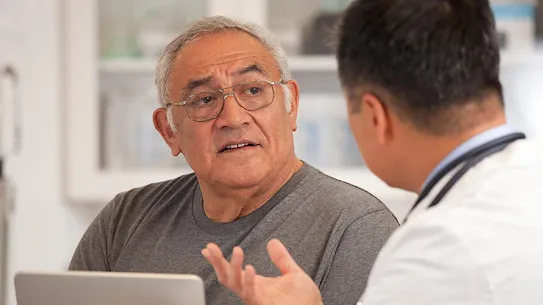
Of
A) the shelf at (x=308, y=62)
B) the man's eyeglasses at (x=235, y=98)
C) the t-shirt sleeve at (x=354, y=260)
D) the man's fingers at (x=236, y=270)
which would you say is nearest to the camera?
the man's fingers at (x=236, y=270)

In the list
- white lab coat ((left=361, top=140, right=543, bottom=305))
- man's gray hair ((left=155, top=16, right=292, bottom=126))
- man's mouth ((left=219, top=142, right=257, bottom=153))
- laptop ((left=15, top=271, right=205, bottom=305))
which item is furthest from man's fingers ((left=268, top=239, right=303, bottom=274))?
man's gray hair ((left=155, top=16, right=292, bottom=126))

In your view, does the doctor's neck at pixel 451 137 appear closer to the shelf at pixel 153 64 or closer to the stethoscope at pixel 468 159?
the stethoscope at pixel 468 159

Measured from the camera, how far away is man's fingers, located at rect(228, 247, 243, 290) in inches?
53.8

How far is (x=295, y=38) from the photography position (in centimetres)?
335

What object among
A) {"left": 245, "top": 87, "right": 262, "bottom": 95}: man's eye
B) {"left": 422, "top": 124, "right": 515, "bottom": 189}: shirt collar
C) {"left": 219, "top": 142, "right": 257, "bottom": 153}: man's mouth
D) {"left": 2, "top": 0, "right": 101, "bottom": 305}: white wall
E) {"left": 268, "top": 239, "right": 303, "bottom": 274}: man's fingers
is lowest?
{"left": 2, "top": 0, "right": 101, "bottom": 305}: white wall

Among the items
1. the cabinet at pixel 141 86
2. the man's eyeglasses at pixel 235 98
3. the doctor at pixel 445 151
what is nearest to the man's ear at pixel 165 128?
the man's eyeglasses at pixel 235 98

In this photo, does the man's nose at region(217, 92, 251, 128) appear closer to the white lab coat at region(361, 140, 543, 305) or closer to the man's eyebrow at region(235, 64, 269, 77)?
the man's eyebrow at region(235, 64, 269, 77)

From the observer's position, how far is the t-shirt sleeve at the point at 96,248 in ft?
6.79

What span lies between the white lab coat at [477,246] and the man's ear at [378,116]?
13 cm

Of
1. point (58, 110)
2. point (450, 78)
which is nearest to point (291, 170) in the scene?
point (450, 78)

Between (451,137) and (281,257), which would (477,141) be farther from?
(281,257)

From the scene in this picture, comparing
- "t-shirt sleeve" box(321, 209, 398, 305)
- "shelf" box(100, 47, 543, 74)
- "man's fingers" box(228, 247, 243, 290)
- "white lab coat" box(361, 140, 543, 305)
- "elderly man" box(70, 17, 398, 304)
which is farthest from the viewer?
"shelf" box(100, 47, 543, 74)

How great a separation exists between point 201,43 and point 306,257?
523 mm

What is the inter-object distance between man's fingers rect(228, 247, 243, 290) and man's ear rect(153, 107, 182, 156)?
72 centimetres
